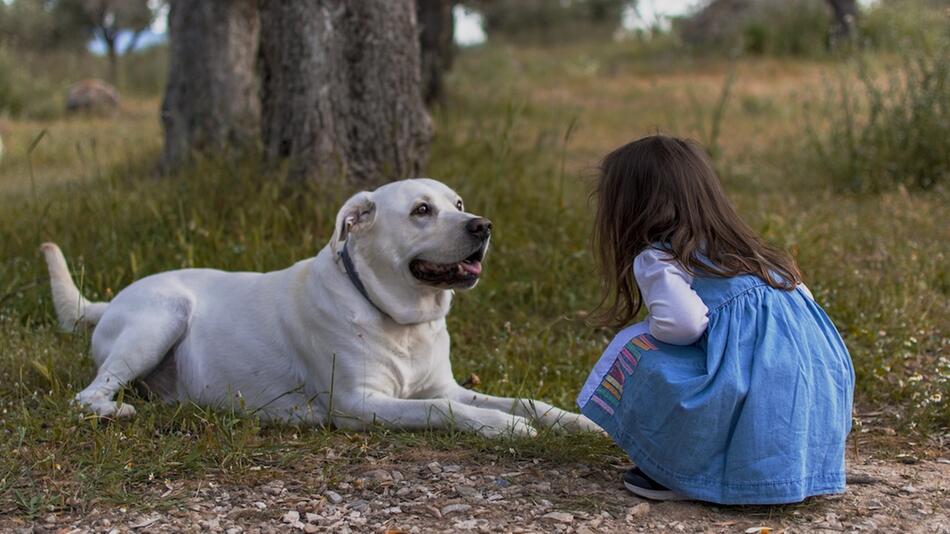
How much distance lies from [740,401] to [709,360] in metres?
0.15

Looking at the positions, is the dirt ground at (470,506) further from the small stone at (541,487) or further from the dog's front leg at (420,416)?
the dog's front leg at (420,416)

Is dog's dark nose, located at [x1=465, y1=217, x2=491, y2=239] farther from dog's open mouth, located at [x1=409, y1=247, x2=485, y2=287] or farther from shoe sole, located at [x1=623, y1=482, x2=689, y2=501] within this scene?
shoe sole, located at [x1=623, y1=482, x2=689, y2=501]

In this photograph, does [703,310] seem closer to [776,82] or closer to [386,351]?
[386,351]

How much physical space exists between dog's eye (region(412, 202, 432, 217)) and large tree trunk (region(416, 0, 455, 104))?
7.14 meters

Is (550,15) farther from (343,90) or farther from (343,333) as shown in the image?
(343,333)

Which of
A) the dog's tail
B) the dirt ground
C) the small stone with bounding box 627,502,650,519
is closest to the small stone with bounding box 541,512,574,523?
the dirt ground

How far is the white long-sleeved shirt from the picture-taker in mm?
3129

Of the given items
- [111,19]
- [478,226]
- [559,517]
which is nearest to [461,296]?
[478,226]

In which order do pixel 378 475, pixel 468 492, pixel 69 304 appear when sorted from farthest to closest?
pixel 69 304 → pixel 378 475 → pixel 468 492

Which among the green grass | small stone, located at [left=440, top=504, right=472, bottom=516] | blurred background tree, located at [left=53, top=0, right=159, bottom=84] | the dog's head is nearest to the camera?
small stone, located at [left=440, top=504, right=472, bottom=516]

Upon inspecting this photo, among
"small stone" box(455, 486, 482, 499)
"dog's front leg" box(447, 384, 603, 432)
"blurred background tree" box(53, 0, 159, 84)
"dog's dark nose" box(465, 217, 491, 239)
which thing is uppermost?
"blurred background tree" box(53, 0, 159, 84)

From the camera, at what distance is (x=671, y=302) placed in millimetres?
3133

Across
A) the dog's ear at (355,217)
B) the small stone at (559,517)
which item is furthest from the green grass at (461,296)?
the dog's ear at (355,217)

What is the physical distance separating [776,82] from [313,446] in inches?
450
